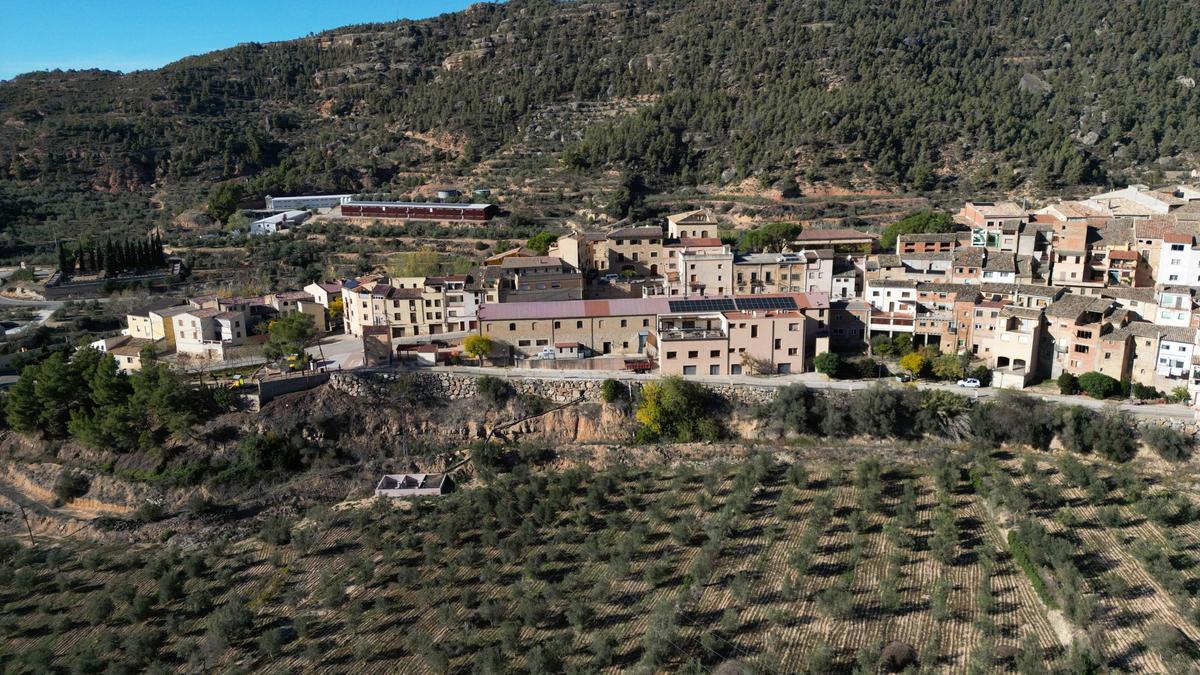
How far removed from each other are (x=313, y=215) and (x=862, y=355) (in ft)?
155

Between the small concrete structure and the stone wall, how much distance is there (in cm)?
428

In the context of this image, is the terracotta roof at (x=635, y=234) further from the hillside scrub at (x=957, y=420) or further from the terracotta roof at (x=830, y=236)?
the hillside scrub at (x=957, y=420)

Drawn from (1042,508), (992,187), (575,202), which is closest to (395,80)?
(575,202)

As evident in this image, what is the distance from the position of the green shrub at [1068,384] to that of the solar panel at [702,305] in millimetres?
12680

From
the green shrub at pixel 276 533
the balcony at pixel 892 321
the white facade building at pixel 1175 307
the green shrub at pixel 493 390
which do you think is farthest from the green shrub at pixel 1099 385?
the green shrub at pixel 276 533

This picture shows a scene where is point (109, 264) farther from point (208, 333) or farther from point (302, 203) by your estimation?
point (208, 333)

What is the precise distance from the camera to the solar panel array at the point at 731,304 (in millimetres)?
36062

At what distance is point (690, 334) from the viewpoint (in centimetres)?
3519

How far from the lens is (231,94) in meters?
104

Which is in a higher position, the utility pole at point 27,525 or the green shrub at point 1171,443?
the green shrub at point 1171,443

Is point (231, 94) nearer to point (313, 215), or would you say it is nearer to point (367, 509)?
point (313, 215)

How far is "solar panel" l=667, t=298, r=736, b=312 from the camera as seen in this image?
120 ft

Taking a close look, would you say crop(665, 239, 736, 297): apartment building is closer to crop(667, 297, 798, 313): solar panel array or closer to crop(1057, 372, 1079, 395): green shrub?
crop(667, 297, 798, 313): solar panel array

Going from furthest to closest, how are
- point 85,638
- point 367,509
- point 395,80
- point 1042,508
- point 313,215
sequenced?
point 395,80 → point 313,215 → point 367,509 → point 1042,508 → point 85,638
